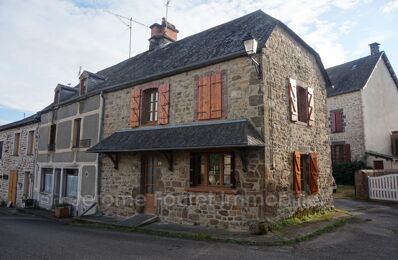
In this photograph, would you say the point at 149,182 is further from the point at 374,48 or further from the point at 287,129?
the point at 374,48

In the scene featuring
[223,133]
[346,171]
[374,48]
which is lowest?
[346,171]

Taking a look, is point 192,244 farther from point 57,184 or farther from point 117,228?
point 57,184

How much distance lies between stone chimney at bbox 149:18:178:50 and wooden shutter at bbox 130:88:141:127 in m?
4.60

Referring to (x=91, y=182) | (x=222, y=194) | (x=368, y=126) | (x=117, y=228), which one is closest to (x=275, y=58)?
(x=222, y=194)

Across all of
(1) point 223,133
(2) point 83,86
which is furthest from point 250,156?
(2) point 83,86

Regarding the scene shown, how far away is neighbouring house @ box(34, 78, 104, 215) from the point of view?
12.5 metres

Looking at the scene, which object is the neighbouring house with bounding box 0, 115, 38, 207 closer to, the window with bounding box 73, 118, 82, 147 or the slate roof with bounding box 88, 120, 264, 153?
the window with bounding box 73, 118, 82, 147

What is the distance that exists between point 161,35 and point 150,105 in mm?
5554

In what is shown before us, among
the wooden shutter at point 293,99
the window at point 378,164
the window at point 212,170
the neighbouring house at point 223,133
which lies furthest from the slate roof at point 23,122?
the window at point 378,164

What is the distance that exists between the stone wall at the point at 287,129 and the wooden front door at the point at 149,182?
154 inches

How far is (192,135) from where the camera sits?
8.90m

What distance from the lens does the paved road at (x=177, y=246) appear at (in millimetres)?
6047

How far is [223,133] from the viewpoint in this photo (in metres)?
8.27

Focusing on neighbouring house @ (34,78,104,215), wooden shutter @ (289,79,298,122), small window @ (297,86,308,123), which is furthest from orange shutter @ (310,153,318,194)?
neighbouring house @ (34,78,104,215)
